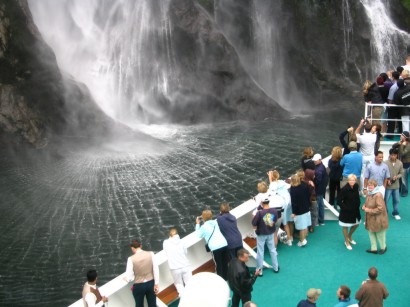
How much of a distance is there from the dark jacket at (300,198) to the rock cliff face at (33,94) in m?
15.8

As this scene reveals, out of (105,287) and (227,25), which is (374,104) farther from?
(227,25)

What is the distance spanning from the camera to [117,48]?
102 feet

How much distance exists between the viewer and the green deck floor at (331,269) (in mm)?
9602

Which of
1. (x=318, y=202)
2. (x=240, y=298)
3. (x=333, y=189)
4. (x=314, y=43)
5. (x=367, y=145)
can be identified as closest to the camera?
(x=240, y=298)

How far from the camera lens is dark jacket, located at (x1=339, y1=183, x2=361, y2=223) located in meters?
10.7

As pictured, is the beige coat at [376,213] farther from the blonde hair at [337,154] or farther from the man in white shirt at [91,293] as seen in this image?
the man in white shirt at [91,293]

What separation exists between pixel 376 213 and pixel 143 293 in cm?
475

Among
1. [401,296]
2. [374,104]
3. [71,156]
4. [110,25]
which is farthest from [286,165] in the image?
[110,25]

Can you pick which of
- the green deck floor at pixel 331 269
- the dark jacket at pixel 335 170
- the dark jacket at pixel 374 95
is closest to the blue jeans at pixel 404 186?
the green deck floor at pixel 331 269

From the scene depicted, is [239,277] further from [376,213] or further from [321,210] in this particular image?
[321,210]

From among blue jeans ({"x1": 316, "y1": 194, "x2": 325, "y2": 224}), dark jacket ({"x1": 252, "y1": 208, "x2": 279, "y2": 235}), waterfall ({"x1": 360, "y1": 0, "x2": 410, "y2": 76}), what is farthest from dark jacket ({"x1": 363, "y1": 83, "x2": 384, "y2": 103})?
waterfall ({"x1": 360, "y1": 0, "x2": 410, "y2": 76})

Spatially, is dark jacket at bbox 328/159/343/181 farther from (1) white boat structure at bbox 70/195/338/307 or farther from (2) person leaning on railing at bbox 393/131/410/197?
(1) white boat structure at bbox 70/195/338/307

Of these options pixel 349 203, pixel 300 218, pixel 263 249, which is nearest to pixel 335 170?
pixel 349 203

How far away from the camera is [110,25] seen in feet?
104
